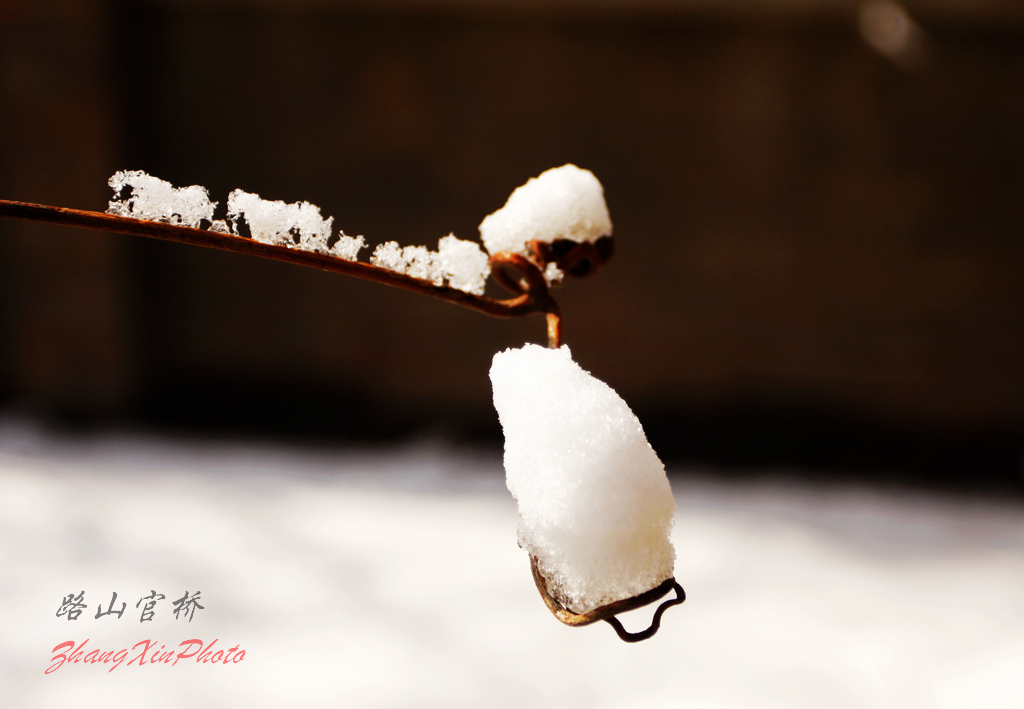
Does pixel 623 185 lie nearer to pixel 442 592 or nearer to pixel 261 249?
pixel 442 592

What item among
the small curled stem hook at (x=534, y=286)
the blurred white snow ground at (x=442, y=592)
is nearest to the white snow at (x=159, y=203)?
the small curled stem hook at (x=534, y=286)

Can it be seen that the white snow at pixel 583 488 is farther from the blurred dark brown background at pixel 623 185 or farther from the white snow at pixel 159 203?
the blurred dark brown background at pixel 623 185

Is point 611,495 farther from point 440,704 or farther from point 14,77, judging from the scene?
point 14,77
